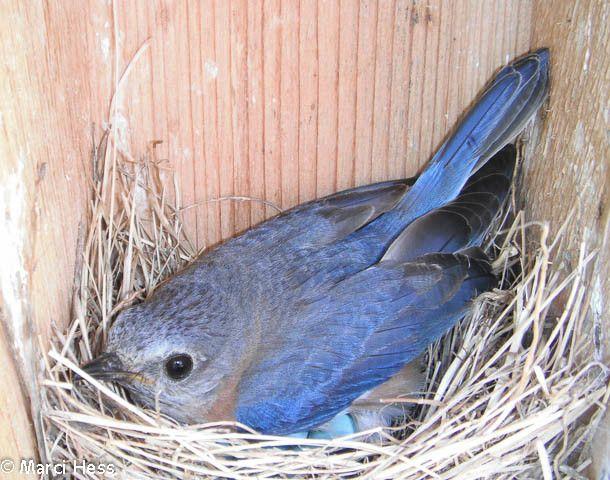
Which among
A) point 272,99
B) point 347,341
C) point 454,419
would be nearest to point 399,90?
point 272,99

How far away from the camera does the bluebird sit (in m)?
2.00

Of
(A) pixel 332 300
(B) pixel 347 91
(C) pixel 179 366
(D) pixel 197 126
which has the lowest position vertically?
(C) pixel 179 366

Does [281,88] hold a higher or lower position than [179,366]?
higher

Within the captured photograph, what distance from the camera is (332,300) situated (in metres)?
2.07

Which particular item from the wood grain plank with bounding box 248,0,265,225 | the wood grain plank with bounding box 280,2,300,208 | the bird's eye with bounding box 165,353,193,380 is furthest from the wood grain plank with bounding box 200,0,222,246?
the bird's eye with bounding box 165,353,193,380

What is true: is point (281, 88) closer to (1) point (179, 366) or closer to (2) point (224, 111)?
(2) point (224, 111)

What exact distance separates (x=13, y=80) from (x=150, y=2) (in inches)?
27.2

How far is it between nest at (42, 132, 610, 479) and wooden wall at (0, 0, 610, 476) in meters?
0.24

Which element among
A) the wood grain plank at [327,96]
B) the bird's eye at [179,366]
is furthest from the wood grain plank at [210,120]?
the bird's eye at [179,366]

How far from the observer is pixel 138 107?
2271mm

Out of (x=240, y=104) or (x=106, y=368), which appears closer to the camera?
(x=106, y=368)

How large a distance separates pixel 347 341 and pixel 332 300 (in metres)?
0.13

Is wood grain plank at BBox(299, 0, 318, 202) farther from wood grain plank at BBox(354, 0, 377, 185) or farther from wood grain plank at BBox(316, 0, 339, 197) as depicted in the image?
wood grain plank at BBox(354, 0, 377, 185)

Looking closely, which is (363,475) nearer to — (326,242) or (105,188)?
(326,242)
